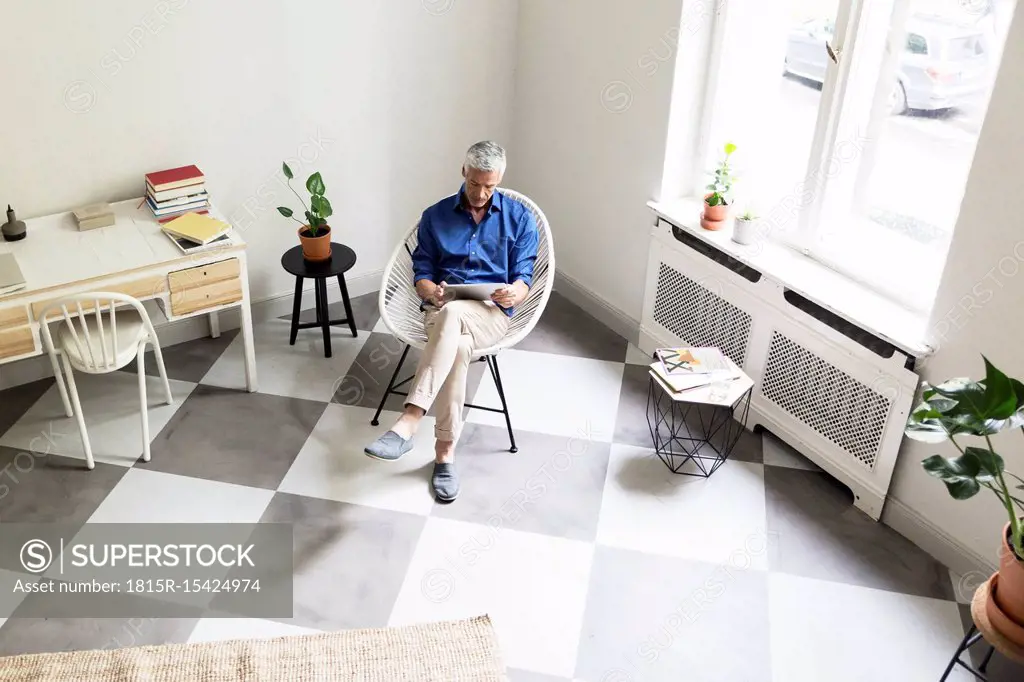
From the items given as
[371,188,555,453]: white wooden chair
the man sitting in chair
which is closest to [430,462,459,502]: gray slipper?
the man sitting in chair

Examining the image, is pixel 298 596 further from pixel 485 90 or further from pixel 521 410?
pixel 485 90

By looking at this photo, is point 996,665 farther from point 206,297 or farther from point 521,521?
point 206,297

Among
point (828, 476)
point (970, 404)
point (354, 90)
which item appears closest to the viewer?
point (970, 404)

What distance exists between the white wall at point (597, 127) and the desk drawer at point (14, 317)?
2.28 metres

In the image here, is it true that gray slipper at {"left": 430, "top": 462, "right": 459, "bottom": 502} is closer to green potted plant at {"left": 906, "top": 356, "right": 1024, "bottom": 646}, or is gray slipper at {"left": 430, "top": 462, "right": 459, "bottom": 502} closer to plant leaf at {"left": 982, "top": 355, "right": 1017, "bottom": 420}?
green potted plant at {"left": 906, "top": 356, "right": 1024, "bottom": 646}

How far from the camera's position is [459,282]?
11.0 feet

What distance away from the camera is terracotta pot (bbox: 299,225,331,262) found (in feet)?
12.1

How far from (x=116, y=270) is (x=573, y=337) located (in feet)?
6.27

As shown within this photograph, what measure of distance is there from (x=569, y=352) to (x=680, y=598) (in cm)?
143

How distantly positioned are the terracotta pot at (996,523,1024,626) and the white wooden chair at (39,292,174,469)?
8.45ft

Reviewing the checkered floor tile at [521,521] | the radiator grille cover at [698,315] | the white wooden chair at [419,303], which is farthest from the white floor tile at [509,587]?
the radiator grille cover at [698,315]

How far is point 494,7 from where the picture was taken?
162 inches

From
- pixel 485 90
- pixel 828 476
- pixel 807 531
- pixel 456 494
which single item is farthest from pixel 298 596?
pixel 485 90

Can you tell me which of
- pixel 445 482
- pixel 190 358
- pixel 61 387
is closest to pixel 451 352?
pixel 445 482
